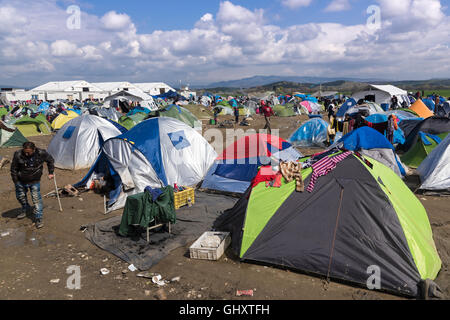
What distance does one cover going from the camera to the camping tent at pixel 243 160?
8.88 metres

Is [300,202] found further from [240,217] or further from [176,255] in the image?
[176,255]

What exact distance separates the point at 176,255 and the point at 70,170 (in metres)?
8.47

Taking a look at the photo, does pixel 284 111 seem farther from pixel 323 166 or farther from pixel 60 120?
pixel 323 166

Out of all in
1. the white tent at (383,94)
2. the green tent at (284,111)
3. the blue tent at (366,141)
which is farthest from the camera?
the white tent at (383,94)

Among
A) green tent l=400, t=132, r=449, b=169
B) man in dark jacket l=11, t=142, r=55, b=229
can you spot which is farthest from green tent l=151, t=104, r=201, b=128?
man in dark jacket l=11, t=142, r=55, b=229

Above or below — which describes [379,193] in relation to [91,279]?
above

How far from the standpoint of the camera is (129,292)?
4719 millimetres

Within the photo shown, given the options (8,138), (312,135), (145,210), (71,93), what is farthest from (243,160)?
(71,93)

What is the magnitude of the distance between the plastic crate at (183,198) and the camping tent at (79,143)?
5923 millimetres

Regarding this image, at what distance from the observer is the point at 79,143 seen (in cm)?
1248

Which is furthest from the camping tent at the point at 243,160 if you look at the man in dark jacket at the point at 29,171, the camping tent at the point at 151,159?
the man in dark jacket at the point at 29,171

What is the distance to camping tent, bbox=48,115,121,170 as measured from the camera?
12430 mm

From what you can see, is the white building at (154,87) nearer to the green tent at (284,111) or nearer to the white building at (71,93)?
the white building at (71,93)
